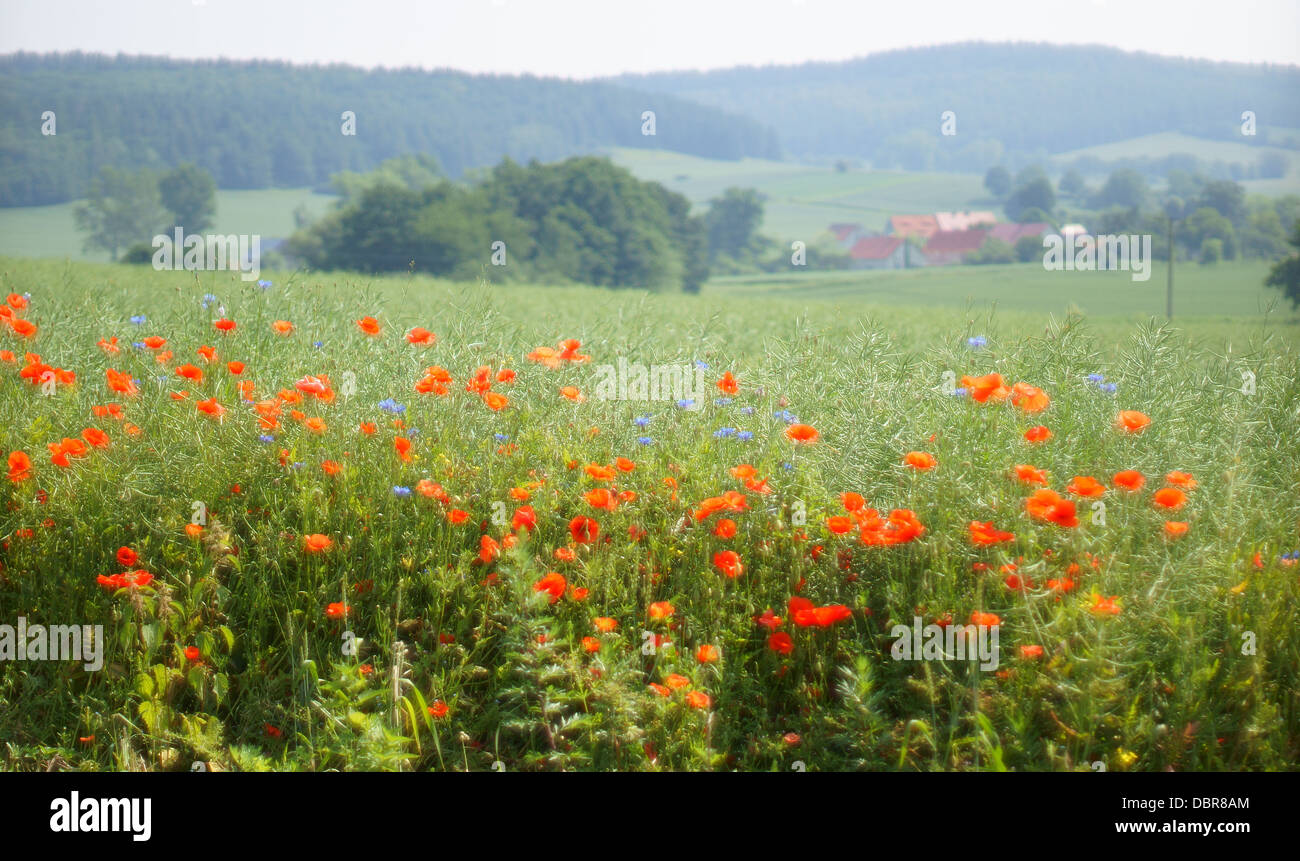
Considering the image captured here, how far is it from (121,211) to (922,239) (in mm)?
32834

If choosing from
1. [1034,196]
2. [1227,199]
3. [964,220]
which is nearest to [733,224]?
[964,220]

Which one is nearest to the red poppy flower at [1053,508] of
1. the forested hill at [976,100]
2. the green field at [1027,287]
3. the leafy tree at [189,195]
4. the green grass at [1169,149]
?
the green field at [1027,287]

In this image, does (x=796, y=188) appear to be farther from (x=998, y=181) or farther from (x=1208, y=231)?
(x=1208, y=231)

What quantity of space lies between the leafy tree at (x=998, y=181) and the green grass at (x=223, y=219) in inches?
1032

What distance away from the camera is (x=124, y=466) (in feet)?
11.5

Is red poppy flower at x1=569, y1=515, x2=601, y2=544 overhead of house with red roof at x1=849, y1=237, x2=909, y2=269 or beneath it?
beneath

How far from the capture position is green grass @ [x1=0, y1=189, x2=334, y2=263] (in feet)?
82.2

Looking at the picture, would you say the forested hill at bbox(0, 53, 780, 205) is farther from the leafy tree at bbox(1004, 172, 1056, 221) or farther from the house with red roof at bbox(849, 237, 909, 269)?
the leafy tree at bbox(1004, 172, 1056, 221)

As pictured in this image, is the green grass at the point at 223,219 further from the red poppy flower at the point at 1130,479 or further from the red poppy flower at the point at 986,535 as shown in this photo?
the red poppy flower at the point at 1130,479

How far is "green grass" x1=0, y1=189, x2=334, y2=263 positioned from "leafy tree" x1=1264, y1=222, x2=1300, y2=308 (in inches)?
1047

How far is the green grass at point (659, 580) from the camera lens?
8.27ft

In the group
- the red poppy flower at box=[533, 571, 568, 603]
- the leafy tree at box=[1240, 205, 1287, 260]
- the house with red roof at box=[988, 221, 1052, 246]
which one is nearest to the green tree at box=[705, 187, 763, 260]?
the house with red roof at box=[988, 221, 1052, 246]

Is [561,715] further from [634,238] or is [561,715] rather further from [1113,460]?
[634,238]

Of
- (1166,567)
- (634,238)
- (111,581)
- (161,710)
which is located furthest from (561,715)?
(634,238)
